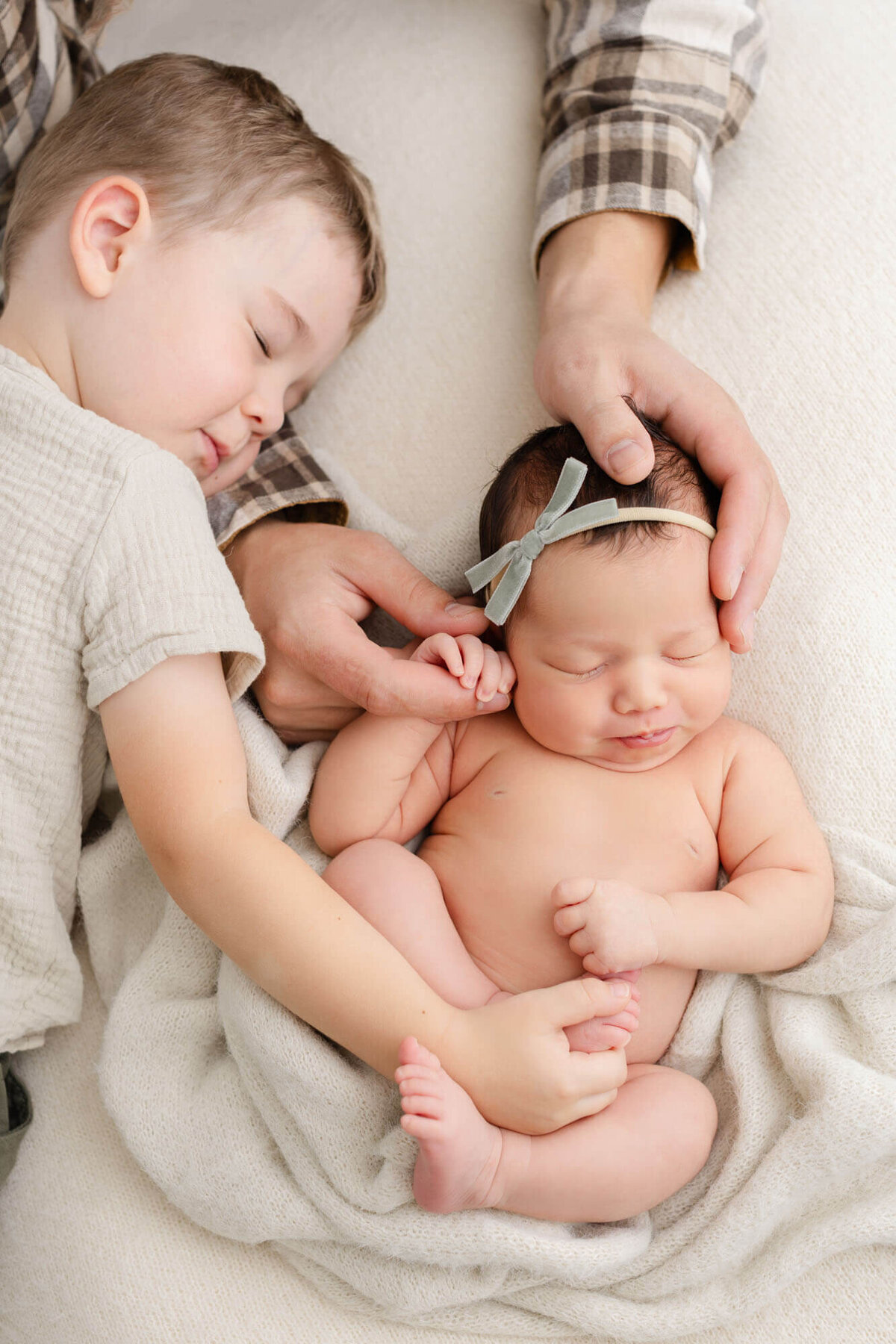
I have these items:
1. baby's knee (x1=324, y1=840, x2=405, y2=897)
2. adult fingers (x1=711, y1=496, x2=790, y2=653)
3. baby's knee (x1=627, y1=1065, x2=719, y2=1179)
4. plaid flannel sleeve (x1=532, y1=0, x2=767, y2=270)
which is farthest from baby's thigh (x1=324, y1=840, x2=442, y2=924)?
plaid flannel sleeve (x1=532, y1=0, x2=767, y2=270)

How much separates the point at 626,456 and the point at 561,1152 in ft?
2.37

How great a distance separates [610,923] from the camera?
108 cm

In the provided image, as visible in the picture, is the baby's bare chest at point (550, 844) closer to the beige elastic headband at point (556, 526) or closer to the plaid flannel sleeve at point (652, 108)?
the beige elastic headband at point (556, 526)

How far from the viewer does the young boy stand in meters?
1.04

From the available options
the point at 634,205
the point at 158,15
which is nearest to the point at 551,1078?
the point at 634,205

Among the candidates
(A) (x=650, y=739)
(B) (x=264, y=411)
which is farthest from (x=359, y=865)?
(B) (x=264, y=411)

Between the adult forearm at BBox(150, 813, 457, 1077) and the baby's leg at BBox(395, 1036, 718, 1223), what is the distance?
0.17 feet

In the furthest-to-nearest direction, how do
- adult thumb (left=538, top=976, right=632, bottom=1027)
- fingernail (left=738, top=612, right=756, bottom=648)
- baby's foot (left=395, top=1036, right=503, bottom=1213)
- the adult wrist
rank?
the adult wrist
fingernail (left=738, top=612, right=756, bottom=648)
adult thumb (left=538, top=976, right=632, bottom=1027)
baby's foot (left=395, top=1036, right=503, bottom=1213)

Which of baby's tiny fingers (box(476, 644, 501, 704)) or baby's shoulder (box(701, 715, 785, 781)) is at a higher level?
baby's tiny fingers (box(476, 644, 501, 704))

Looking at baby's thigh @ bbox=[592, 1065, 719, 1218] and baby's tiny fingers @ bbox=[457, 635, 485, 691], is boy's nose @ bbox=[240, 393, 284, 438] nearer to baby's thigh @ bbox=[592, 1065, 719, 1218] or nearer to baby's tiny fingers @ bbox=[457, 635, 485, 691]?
baby's tiny fingers @ bbox=[457, 635, 485, 691]

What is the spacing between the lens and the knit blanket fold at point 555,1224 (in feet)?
3.43

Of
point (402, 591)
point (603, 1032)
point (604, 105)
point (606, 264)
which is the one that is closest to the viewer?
point (603, 1032)

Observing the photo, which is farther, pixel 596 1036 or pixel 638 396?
pixel 638 396

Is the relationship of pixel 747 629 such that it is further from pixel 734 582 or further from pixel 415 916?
pixel 415 916
